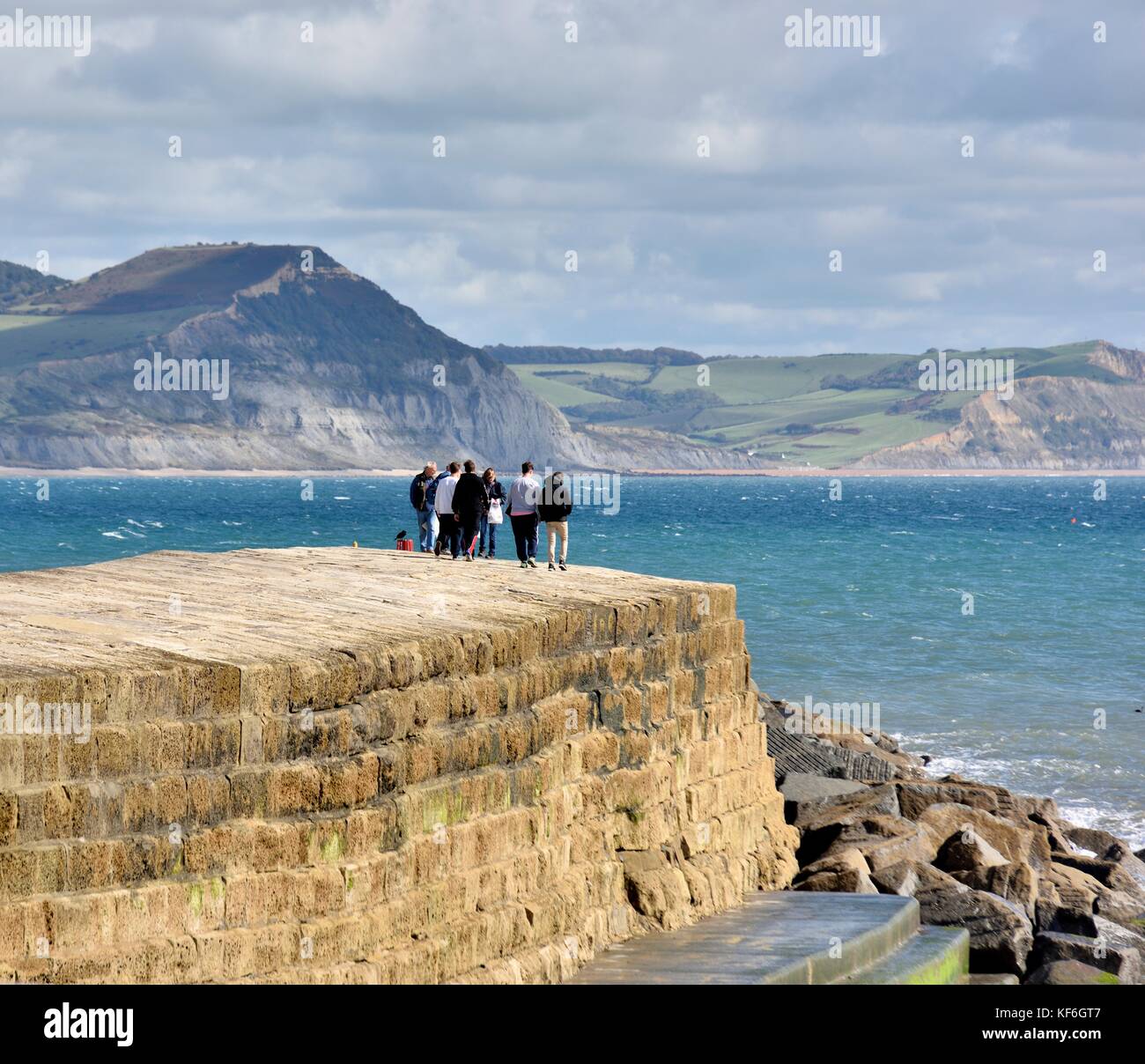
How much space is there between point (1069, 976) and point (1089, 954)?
0.60m

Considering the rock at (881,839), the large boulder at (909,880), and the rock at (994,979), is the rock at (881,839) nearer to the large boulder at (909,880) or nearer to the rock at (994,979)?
the large boulder at (909,880)

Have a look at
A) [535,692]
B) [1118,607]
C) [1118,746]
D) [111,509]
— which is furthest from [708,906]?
[111,509]

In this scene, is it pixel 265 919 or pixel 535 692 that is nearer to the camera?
pixel 265 919

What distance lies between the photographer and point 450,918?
12852 mm

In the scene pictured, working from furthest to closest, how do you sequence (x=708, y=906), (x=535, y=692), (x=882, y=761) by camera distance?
(x=882, y=761) < (x=708, y=906) < (x=535, y=692)

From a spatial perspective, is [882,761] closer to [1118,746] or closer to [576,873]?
[1118,746]

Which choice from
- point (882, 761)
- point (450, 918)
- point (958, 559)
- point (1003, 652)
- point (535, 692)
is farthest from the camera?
point (958, 559)

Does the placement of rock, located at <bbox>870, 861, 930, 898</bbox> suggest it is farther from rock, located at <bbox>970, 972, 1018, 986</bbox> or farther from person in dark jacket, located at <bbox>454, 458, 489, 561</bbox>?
person in dark jacket, located at <bbox>454, 458, 489, 561</bbox>

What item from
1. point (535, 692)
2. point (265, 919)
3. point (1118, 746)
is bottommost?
point (1118, 746)

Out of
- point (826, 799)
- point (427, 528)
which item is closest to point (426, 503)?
point (427, 528)

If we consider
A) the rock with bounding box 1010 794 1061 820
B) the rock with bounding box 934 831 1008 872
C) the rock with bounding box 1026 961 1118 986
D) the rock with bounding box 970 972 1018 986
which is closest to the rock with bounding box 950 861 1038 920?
the rock with bounding box 934 831 1008 872

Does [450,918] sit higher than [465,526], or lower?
lower

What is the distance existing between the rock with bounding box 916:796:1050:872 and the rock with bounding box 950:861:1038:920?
4.71 feet
